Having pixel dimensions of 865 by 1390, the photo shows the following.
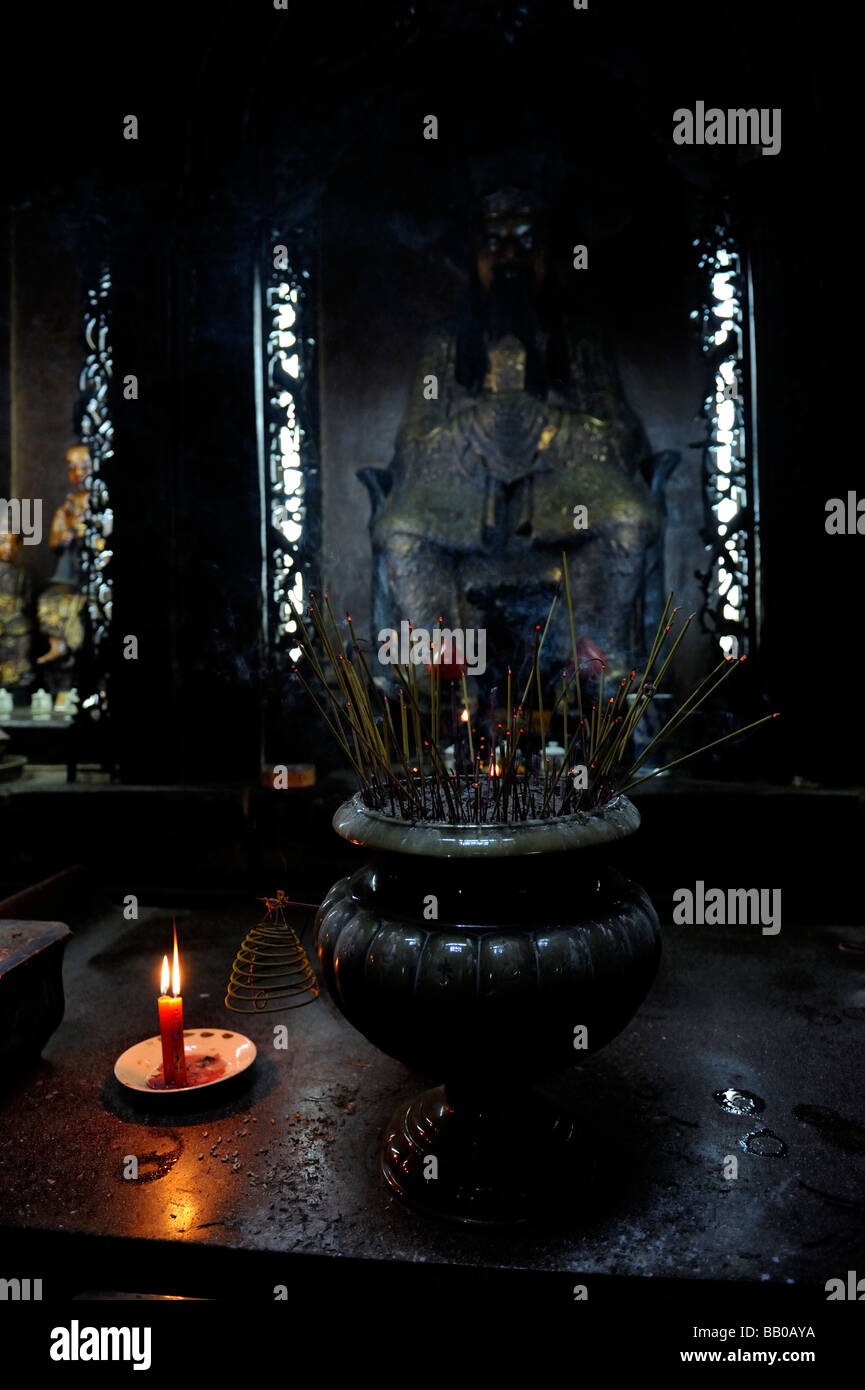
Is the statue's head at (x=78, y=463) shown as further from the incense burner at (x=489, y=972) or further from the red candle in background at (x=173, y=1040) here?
the incense burner at (x=489, y=972)

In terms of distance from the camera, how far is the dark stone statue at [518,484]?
14.9ft

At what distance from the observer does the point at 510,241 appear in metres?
4.68

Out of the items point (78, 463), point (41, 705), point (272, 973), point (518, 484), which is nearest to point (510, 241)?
point (518, 484)

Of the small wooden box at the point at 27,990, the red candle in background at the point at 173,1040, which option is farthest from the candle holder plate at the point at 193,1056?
the small wooden box at the point at 27,990

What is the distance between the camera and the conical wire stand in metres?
2.37

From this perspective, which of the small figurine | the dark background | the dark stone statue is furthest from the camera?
the small figurine

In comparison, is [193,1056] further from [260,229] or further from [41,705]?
[260,229]

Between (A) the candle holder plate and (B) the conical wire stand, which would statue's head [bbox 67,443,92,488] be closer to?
(B) the conical wire stand

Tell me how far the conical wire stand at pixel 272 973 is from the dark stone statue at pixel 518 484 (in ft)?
6.53

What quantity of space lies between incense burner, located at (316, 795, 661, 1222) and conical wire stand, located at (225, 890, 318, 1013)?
1.64 feet

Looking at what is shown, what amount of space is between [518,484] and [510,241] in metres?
1.20

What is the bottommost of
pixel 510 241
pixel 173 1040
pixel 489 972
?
pixel 173 1040

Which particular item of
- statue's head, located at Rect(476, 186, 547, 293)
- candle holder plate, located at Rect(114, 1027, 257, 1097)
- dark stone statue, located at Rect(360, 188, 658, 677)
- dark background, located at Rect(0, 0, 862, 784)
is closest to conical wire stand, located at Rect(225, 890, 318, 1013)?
candle holder plate, located at Rect(114, 1027, 257, 1097)

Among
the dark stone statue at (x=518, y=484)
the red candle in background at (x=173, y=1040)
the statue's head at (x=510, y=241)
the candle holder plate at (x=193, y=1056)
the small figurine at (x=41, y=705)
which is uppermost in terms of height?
the statue's head at (x=510, y=241)
